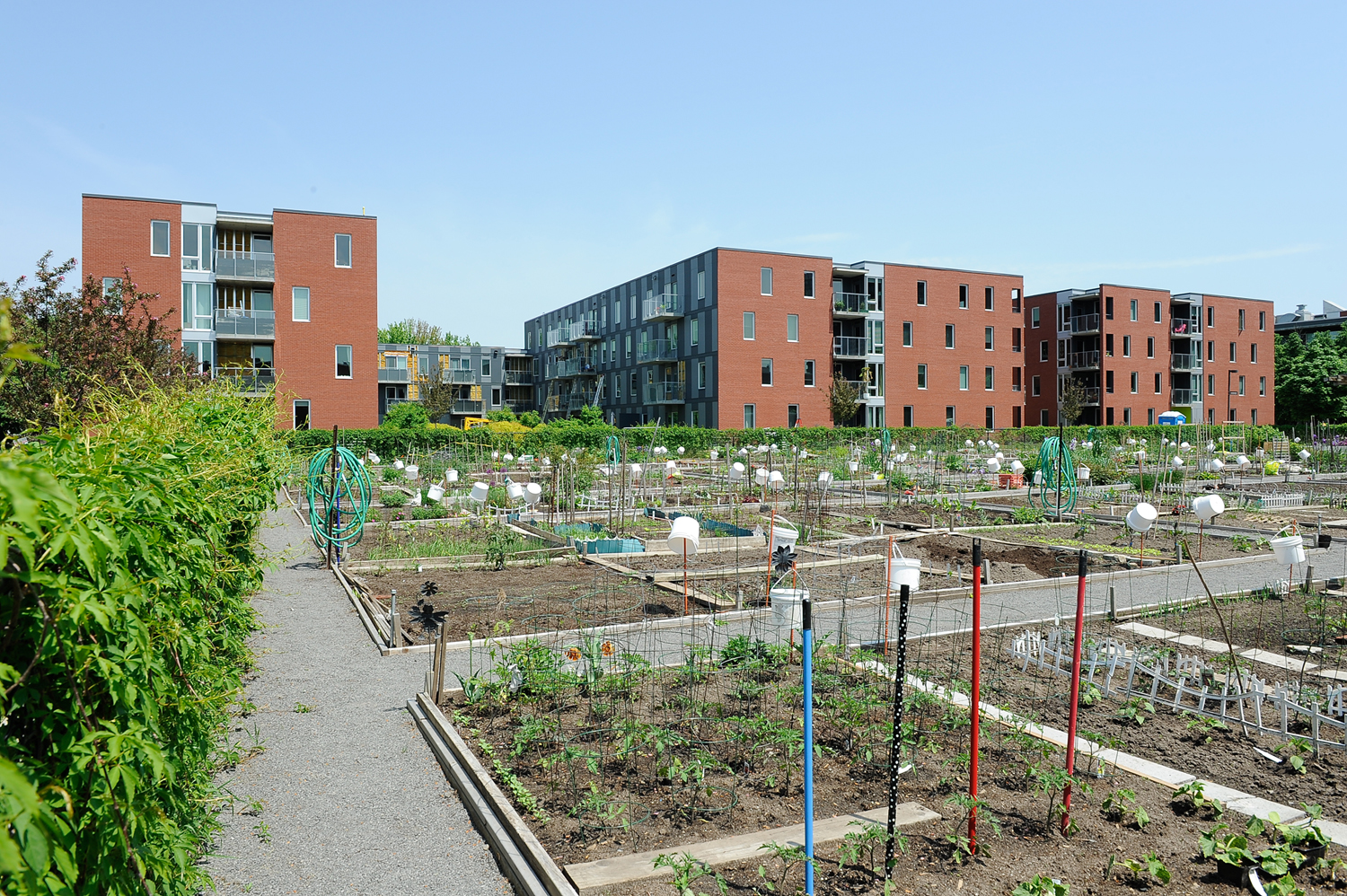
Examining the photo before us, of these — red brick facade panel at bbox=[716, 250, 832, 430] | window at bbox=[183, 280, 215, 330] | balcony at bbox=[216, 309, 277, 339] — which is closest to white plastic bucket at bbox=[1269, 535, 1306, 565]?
red brick facade panel at bbox=[716, 250, 832, 430]

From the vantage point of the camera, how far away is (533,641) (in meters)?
8.34

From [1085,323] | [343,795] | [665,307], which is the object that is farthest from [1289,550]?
[1085,323]

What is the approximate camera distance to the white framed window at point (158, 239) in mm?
41125

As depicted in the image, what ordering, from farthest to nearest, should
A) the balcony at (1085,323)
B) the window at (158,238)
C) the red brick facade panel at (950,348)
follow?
1. the balcony at (1085,323)
2. the red brick facade panel at (950,348)
3. the window at (158,238)

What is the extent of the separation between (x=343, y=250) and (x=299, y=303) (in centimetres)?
357

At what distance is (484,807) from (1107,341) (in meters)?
68.2

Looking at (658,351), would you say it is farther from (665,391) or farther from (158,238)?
(158,238)

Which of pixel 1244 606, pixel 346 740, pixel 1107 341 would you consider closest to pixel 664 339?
pixel 1107 341

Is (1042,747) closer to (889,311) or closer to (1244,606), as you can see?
(1244,606)

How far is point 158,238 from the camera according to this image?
41250 millimetres

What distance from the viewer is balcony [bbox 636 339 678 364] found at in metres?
57.9

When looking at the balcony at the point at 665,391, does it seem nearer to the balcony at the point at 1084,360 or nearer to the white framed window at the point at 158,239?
the white framed window at the point at 158,239

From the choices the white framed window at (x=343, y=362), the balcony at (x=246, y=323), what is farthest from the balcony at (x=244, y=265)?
the white framed window at (x=343, y=362)

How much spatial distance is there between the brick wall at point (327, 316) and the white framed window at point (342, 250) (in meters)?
0.21
